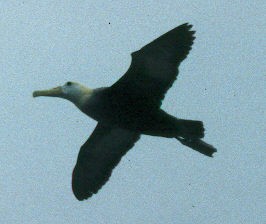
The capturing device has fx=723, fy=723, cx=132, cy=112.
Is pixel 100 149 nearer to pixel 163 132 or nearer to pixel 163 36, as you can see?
pixel 163 132

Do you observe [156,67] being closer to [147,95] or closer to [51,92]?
[147,95]

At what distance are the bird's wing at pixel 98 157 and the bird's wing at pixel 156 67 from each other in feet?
5.09

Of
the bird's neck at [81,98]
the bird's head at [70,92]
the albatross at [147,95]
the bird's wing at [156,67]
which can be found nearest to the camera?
the bird's wing at [156,67]

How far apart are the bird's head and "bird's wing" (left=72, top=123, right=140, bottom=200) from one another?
1.11 metres

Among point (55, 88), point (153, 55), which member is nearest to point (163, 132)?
point (153, 55)

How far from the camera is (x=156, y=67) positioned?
40.3ft

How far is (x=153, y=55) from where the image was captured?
1205 cm

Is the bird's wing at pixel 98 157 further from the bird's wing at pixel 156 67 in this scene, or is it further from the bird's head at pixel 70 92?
the bird's wing at pixel 156 67

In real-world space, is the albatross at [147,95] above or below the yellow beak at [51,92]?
above

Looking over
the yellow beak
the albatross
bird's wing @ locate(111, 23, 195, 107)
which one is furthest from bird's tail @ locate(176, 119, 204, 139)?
the yellow beak

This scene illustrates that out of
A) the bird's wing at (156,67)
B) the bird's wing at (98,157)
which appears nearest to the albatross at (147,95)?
the bird's wing at (156,67)

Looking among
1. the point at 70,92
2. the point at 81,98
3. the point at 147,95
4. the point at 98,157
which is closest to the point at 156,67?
the point at 147,95

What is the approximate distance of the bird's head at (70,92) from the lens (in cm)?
1284

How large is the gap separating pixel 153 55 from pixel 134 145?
2.50m
